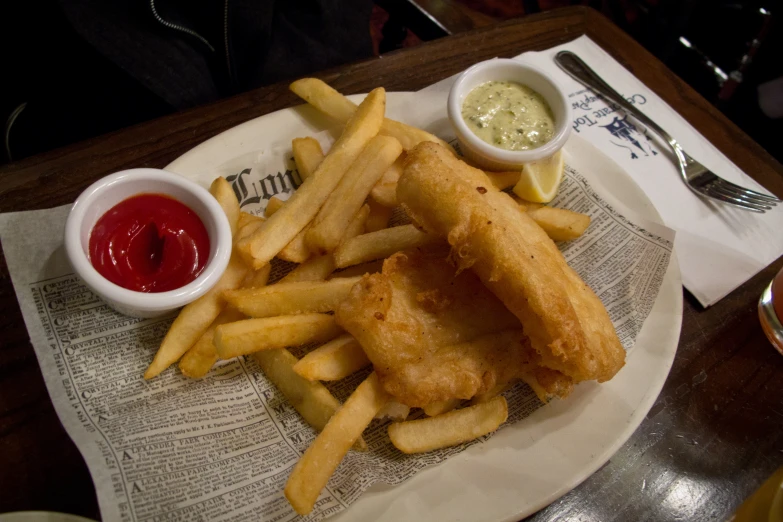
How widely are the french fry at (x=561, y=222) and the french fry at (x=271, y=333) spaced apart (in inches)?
28.9

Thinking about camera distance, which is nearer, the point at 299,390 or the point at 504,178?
the point at 299,390

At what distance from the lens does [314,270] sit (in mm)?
1579

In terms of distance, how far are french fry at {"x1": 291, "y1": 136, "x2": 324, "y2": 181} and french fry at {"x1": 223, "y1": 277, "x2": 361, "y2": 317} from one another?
436mm

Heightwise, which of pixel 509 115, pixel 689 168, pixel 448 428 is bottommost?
pixel 448 428

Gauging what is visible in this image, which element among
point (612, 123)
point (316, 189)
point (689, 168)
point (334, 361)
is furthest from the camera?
point (612, 123)

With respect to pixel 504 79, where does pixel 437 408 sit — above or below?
below

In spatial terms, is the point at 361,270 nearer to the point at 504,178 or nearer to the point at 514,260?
the point at 514,260

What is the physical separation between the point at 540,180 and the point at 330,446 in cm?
113

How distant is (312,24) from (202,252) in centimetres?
146

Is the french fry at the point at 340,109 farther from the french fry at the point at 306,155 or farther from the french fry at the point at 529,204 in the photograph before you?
the french fry at the point at 529,204

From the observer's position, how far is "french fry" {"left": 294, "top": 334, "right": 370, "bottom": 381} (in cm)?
134

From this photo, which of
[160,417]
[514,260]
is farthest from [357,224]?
[160,417]

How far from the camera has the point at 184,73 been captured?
85.2 inches

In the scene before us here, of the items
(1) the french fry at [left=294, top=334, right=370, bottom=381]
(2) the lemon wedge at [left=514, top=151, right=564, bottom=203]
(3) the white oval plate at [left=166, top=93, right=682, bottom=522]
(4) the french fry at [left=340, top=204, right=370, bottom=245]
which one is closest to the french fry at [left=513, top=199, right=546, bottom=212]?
(2) the lemon wedge at [left=514, top=151, right=564, bottom=203]
